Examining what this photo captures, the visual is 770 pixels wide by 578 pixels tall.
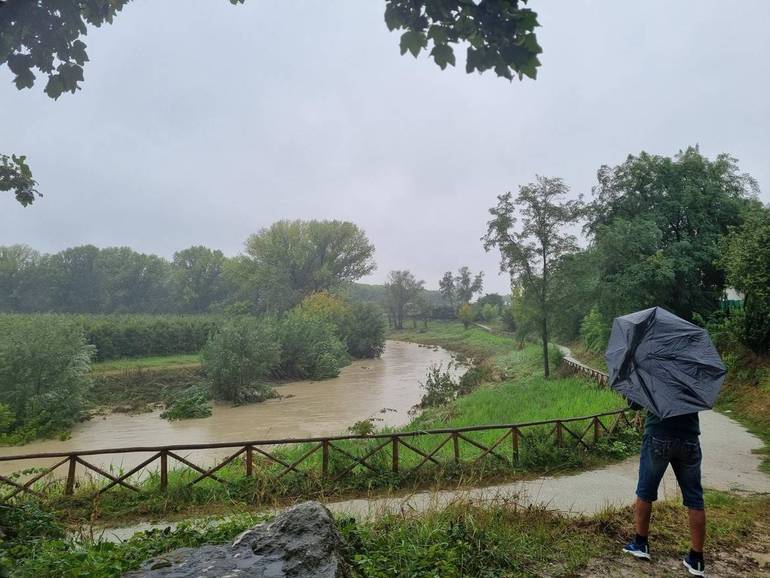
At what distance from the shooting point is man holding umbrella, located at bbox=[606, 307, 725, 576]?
13.1 feet

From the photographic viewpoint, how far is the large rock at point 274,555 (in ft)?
9.53

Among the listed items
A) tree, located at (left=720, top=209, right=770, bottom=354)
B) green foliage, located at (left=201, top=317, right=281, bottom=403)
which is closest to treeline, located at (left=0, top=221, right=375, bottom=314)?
green foliage, located at (left=201, top=317, right=281, bottom=403)

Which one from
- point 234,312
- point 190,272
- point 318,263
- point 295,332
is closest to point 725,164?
point 295,332

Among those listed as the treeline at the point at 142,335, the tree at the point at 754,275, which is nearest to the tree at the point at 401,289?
the treeline at the point at 142,335

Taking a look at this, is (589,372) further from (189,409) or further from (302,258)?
(302,258)

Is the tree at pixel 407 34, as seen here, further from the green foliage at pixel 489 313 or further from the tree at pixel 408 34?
the green foliage at pixel 489 313

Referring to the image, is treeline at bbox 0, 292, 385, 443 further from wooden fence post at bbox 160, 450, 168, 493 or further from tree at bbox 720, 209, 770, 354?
tree at bbox 720, 209, 770, 354

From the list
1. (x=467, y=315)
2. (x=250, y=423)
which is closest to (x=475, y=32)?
(x=250, y=423)

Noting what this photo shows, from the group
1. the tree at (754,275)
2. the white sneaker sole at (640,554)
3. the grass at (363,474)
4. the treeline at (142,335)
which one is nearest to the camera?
the white sneaker sole at (640,554)

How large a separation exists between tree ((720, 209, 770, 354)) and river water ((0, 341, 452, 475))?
1167 centimetres

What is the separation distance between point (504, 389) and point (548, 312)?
404 centimetres

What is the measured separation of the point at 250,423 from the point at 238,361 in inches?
255

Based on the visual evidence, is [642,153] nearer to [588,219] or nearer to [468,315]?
[588,219]

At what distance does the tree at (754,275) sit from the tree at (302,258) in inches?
1724
